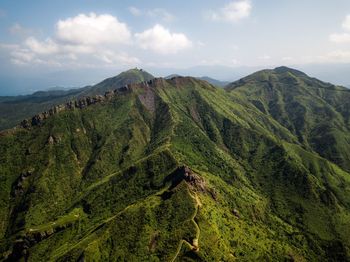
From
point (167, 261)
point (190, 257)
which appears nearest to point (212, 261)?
point (190, 257)

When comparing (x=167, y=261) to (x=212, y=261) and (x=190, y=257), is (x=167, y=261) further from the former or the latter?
(x=212, y=261)
